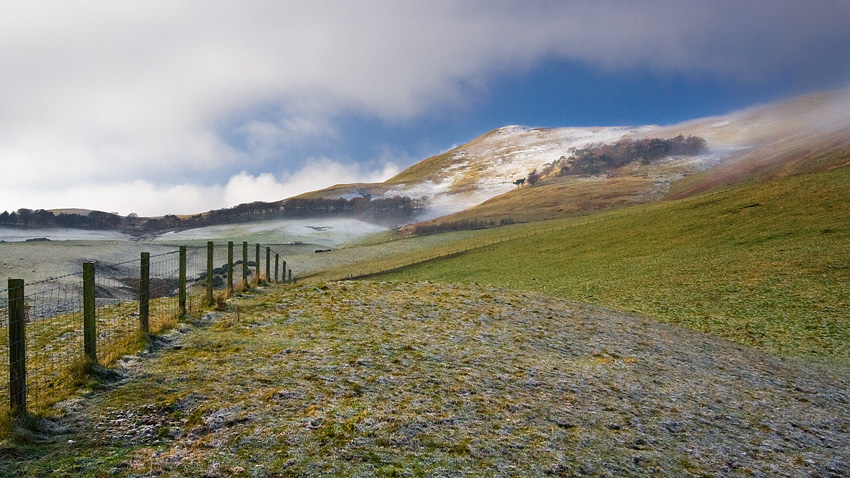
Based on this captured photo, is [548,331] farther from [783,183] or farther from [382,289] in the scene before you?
[783,183]

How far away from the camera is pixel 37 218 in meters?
161

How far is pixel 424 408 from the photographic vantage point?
26.3 ft

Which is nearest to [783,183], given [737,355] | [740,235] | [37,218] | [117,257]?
[740,235]

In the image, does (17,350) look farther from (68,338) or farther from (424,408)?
(424,408)

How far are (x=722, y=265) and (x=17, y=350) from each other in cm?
3455

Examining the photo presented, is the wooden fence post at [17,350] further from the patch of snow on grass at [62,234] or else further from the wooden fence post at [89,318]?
the patch of snow on grass at [62,234]

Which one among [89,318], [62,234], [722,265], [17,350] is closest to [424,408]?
[17,350]

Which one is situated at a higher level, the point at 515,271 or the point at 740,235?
the point at 740,235

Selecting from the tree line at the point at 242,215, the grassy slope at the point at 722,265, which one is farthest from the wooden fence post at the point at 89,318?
the tree line at the point at 242,215

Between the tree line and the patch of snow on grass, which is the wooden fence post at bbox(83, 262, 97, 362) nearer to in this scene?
the tree line

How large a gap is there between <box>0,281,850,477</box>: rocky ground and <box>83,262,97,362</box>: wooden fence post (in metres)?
0.60

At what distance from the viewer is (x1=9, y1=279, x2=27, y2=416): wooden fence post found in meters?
6.72

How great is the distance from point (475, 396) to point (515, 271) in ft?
106

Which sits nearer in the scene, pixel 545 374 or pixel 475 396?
pixel 475 396
